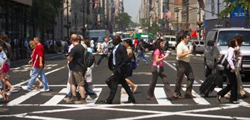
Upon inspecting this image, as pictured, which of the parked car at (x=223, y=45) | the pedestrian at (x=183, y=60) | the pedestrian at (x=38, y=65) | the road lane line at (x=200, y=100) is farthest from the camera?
the parked car at (x=223, y=45)

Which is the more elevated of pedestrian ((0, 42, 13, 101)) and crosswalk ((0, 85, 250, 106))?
pedestrian ((0, 42, 13, 101))

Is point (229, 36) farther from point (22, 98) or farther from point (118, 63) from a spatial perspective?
point (22, 98)

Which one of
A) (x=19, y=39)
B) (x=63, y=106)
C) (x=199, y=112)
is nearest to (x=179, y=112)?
(x=199, y=112)

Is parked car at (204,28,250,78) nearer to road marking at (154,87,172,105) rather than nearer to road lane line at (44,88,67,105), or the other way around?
road marking at (154,87,172,105)

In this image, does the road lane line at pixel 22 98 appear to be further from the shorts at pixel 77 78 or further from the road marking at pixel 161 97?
the road marking at pixel 161 97

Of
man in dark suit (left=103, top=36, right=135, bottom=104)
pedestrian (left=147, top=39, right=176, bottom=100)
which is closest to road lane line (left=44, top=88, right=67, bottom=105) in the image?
man in dark suit (left=103, top=36, right=135, bottom=104)

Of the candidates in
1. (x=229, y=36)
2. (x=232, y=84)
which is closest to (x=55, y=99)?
(x=232, y=84)

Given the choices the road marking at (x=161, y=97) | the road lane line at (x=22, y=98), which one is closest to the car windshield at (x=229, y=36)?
the road marking at (x=161, y=97)

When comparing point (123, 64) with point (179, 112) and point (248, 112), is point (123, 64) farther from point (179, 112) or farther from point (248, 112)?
point (248, 112)

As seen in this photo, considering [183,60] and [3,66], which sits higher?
[183,60]

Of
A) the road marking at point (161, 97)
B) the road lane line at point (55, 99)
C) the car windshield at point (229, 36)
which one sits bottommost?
the road marking at point (161, 97)

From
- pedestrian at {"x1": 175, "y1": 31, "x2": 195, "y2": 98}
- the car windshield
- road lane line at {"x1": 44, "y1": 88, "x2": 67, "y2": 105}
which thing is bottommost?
road lane line at {"x1": 44, "y1": 88, "x2": 67, "y2": 105}

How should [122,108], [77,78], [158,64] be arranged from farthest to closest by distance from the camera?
[158,64]
[77,78]
[122,108]

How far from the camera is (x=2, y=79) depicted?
14.4 m
